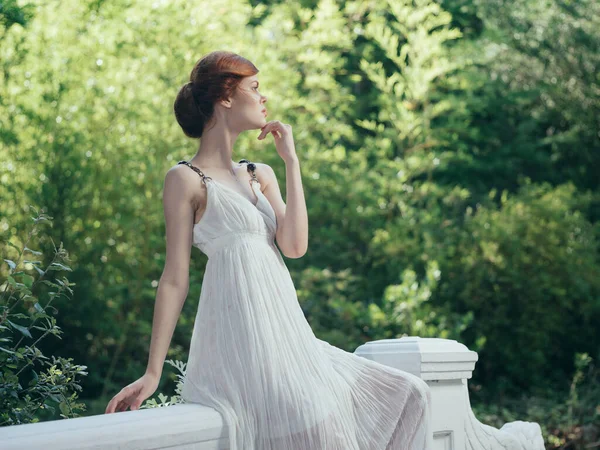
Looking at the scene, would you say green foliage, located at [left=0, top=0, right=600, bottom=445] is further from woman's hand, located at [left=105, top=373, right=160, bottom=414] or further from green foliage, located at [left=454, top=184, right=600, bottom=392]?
Answer: woman's hand, located at [left=105, top=373, right=160, bottom=414]

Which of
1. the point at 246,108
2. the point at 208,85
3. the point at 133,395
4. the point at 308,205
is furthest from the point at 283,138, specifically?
the point at 308,205

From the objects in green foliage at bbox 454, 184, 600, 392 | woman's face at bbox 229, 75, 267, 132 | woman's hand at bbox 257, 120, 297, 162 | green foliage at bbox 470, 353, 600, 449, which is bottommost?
green foliage at bbox 470, 353, 600, 449

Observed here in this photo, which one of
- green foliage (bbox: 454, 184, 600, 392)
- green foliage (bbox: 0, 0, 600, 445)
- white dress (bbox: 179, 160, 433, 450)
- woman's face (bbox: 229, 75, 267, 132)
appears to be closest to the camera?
white dress (bbox: 179, 160, 433, 450)

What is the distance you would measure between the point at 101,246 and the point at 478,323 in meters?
3.52

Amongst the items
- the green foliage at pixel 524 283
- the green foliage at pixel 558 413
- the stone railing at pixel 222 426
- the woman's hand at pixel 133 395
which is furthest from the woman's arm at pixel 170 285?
the green foliage at pixel 524 283

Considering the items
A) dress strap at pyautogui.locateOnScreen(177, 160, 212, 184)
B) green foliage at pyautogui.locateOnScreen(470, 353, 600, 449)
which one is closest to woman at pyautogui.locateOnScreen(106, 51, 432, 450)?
dress strap at pyautogui.locateOnScreen(177, 160, 212, 184)

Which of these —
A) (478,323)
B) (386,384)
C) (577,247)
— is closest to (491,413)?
(478,323)

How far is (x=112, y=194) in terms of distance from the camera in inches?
267

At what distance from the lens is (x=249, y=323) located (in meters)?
2.11

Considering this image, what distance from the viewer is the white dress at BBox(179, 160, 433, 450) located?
2021 mm

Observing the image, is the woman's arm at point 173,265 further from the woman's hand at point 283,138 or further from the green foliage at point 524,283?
the green foliage at point 524,283

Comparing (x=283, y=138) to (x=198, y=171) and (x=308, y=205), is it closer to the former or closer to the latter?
(x=198, y=171)

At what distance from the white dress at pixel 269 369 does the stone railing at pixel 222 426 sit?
0.11 metres

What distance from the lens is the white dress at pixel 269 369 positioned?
202 cm
